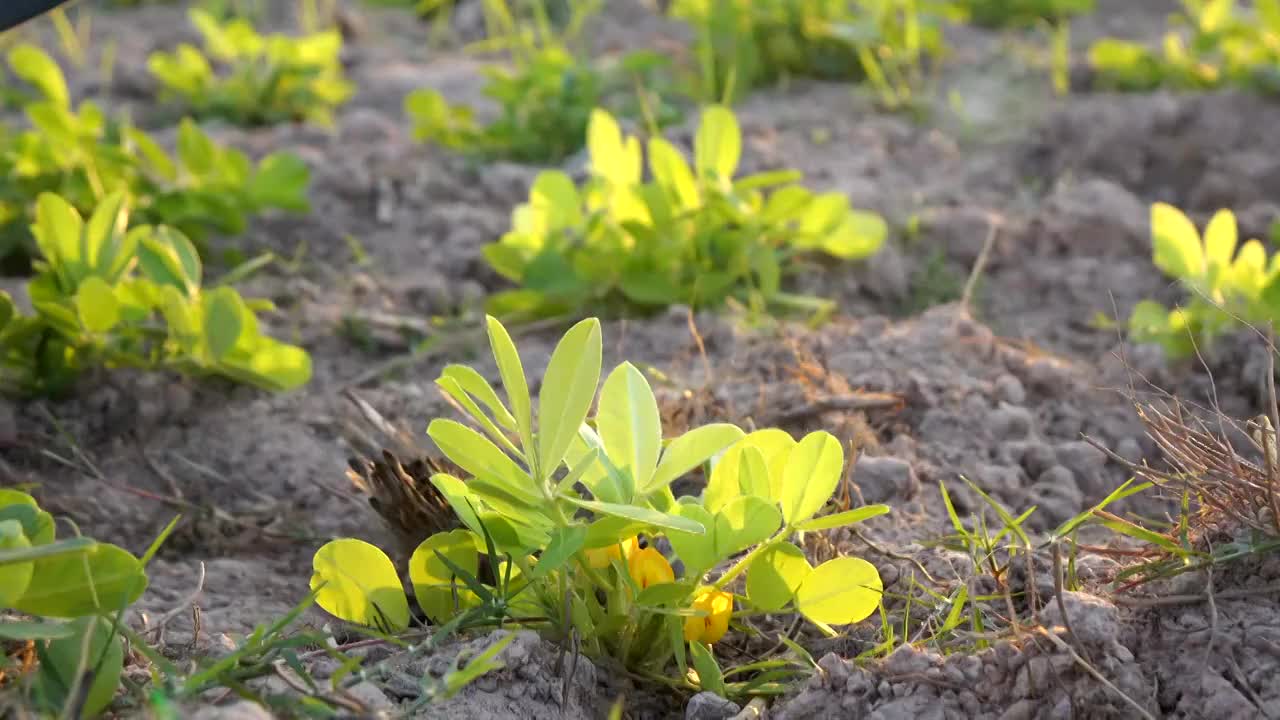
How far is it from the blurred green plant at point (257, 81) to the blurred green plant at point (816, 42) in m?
0.95

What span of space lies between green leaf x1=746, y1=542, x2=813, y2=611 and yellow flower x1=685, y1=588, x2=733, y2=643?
0.10 feet

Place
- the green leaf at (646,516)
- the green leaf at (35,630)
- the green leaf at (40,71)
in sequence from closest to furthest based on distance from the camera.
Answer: the green leaf at (35,630), the green leaf at (646,516), the green leaf at (40,71)

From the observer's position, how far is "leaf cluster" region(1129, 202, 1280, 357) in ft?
6.60

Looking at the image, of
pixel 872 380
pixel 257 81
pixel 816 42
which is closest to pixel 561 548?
pixel 872 380

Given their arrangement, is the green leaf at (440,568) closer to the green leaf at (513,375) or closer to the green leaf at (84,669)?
the green leaf at (513,375)

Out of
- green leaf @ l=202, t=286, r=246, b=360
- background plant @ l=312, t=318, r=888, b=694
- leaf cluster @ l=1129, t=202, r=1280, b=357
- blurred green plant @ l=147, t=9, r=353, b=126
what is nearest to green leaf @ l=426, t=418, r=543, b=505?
background plant @ l=312, t=318, r=888, b=694

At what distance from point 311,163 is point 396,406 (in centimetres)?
122

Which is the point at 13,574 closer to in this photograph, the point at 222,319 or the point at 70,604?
the point at 70,604

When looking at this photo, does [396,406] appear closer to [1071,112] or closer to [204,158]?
[204,158]

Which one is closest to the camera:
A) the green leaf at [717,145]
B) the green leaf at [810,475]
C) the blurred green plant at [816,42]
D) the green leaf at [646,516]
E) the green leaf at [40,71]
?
the green leaf at [646,516]

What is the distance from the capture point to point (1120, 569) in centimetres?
136

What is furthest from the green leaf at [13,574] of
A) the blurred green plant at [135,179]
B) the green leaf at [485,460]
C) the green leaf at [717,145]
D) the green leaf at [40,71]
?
the green leaf at [40,71]

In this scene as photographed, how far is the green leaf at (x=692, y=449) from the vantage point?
1266mm

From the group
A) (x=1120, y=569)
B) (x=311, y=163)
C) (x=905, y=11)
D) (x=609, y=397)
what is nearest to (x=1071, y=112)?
(x=905, y=11)
